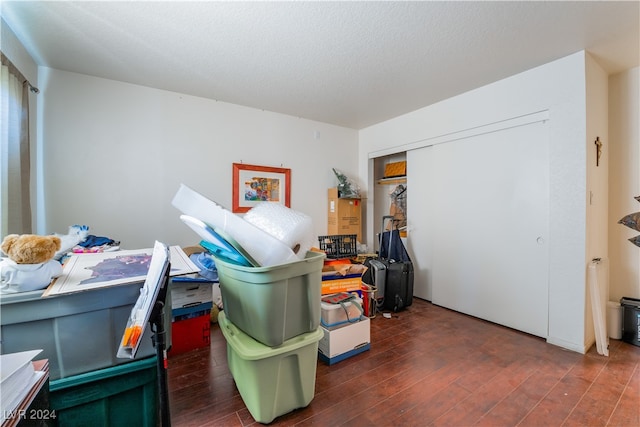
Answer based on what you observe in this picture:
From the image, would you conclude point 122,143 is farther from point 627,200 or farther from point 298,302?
point 627,200

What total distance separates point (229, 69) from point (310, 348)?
2.48m

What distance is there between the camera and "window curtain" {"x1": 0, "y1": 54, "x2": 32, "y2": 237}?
1728 mm

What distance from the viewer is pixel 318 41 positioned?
79.7 inches

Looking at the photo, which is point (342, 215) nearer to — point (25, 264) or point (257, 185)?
point (257, 185)

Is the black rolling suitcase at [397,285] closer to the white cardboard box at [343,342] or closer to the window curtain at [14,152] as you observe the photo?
the white cardboard box at [343,342]

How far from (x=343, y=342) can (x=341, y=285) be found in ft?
1.60

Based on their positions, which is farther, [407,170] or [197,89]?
[407,170]

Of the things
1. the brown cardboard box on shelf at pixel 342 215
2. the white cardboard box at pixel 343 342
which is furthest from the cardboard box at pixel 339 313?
the brown cardboard box on shelf at pixel 342 215

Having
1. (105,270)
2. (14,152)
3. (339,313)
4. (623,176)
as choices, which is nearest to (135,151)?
(14,152)

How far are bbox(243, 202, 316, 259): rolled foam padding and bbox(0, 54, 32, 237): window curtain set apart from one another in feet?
5.72

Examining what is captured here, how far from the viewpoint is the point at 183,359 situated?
2.08 metres

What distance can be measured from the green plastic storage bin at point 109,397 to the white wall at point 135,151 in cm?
211

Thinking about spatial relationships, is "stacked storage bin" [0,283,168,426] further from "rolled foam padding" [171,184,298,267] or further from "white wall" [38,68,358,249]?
"white wall" [38,68,358,249]

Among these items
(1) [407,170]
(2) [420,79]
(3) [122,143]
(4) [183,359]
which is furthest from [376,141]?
(4) [183,359]
